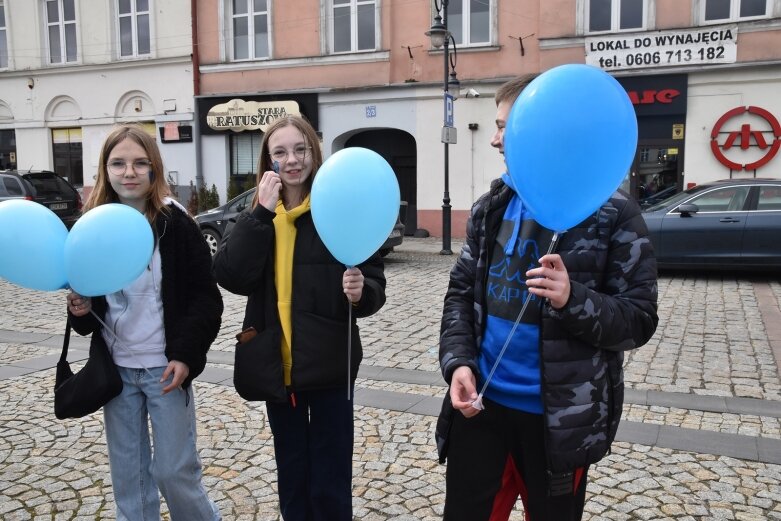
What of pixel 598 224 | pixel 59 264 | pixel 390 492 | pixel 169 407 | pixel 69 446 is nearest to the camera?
pixel 598 224

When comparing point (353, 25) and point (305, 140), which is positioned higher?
point (353, 25)

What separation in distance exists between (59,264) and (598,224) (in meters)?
1.85

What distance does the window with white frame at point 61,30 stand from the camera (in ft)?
67.9

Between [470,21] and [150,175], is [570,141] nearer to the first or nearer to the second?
[150,175]

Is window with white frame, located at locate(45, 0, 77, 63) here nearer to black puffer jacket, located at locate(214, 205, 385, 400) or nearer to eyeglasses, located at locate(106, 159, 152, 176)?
eyeglasses, located at locate(106, 159, 152, 176)

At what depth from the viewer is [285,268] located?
2.50 metres

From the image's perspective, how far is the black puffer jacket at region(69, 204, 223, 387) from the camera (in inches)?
99.4

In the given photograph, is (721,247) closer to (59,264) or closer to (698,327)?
(698,327)

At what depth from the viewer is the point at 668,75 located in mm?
14711

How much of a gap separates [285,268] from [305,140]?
49 centimetres

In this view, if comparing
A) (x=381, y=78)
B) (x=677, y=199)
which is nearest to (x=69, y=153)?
(x=381, y=78)

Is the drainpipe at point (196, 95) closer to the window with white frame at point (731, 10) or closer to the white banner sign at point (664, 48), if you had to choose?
the white banner sign at point (664, 48)

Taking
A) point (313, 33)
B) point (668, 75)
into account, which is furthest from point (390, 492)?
point (313, 33)

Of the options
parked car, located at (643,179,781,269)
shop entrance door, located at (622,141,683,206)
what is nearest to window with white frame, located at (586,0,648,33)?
shop entrance door, located at (622,141,683,206)
